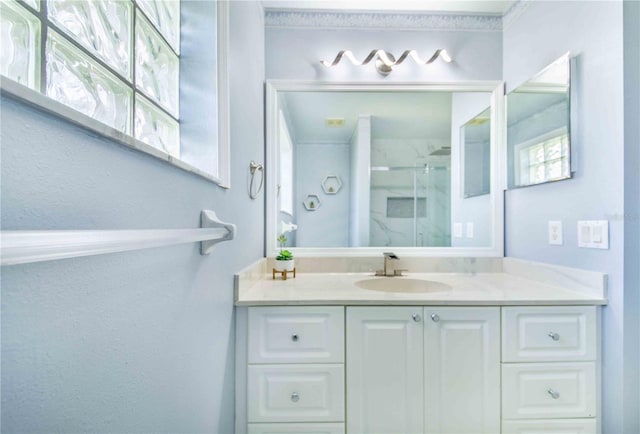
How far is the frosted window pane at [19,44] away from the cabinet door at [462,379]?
1176 millimetres

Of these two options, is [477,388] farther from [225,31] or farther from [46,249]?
[225,31]

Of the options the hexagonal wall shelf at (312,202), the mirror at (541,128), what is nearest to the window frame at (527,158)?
the mirror at (541,128)

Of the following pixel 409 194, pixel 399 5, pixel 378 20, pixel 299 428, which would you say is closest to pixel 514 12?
pixel 399 5

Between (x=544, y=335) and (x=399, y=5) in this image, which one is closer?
(x=544, y=335)

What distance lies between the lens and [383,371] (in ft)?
3.34

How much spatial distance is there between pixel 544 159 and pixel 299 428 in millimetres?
1545

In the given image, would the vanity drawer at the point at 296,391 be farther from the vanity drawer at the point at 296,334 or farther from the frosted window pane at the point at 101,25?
the frosted window pane at the point at 101,25

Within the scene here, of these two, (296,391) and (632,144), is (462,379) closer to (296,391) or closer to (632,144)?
(296,391)

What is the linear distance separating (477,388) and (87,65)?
1458mm

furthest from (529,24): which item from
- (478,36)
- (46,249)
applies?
(46,249)

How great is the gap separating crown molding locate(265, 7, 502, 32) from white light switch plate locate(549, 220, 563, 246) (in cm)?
115

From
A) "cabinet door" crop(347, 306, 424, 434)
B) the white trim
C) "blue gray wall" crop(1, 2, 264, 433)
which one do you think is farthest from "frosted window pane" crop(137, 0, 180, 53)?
"cabinet door" crop(347, 306, 424, 434)

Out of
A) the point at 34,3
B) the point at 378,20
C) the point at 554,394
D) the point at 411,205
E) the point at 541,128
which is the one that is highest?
the point at 378,20

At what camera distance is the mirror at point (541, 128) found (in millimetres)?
1135
